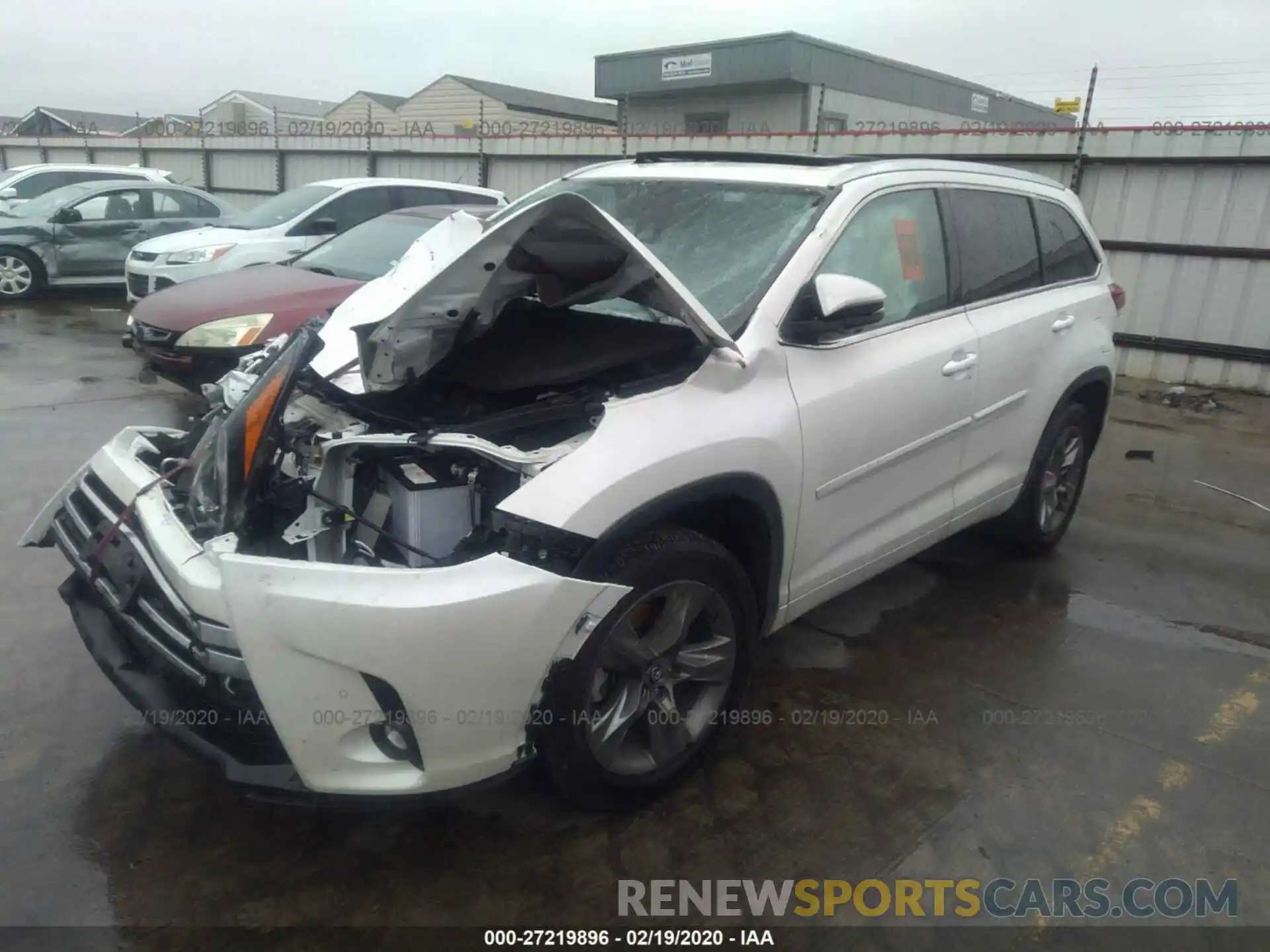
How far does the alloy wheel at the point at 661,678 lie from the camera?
8.35ft

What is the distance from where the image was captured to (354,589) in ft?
7.00

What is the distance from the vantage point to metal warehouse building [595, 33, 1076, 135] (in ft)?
64.8

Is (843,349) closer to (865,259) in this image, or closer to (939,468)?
(865,259)

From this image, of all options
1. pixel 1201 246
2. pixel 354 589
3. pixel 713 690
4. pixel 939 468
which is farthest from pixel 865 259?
pixel 1201 246

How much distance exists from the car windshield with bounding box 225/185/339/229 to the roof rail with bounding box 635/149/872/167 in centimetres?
677

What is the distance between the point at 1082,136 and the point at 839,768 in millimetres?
7966

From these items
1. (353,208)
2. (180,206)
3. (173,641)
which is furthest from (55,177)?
(173,641)

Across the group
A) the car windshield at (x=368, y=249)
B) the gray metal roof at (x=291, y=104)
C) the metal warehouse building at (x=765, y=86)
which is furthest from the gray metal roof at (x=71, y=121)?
the car windshield at (x=368, y=249)

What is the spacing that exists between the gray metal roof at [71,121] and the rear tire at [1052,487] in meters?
35.1

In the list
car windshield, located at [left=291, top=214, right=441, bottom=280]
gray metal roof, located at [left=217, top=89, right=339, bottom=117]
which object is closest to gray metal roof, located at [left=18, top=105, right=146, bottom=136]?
gray metal roof, located at [left=217, top=89, right=339, bottom=117]

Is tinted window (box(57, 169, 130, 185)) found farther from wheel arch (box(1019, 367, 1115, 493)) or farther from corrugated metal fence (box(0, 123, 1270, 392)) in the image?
wheel arch (box(1019, 367, 1115, 493))

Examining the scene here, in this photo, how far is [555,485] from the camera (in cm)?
230

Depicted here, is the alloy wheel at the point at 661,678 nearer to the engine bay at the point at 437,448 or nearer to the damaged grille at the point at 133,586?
the engine bay at the point at 437,448

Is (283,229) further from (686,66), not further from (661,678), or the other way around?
(686,66)
